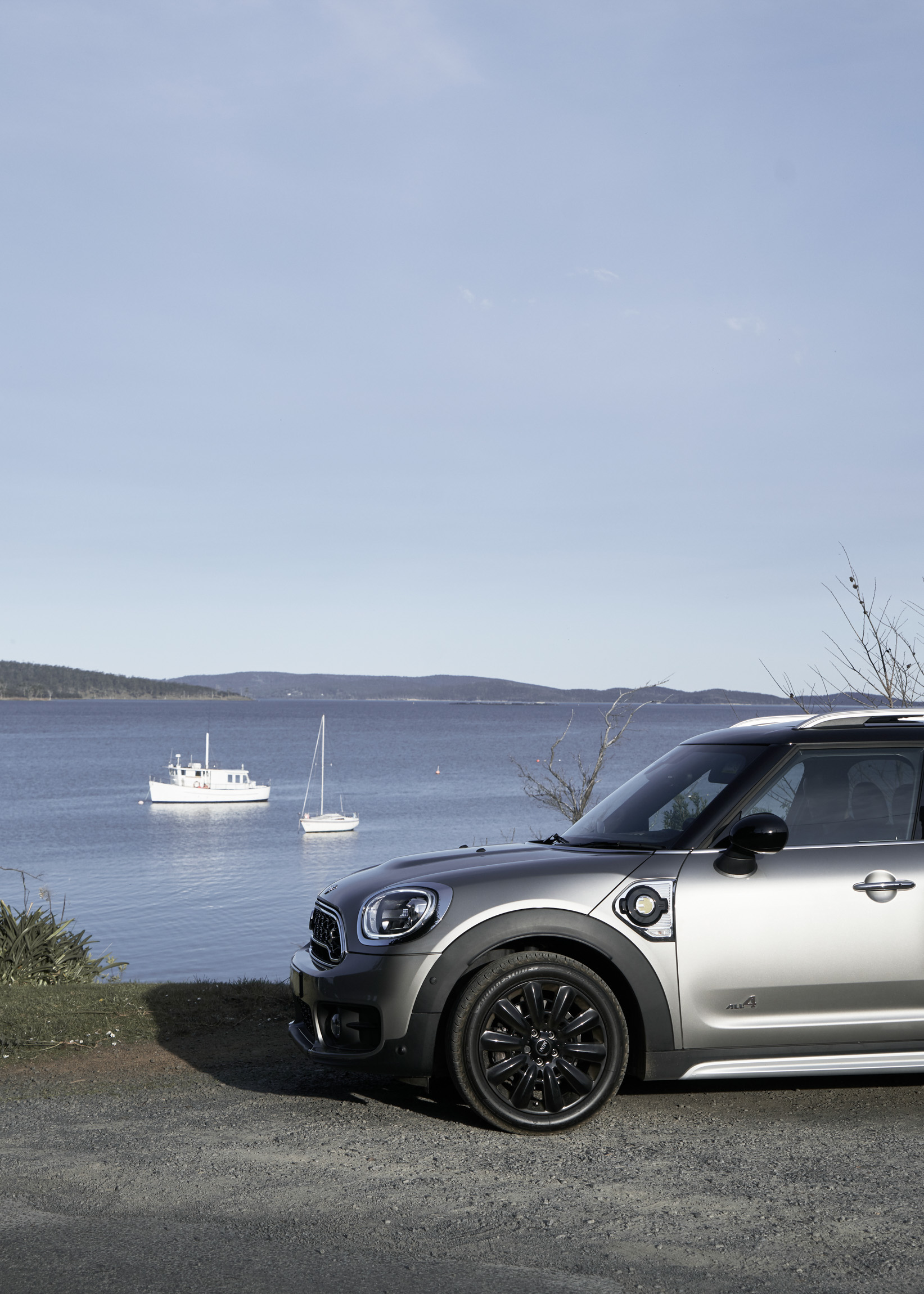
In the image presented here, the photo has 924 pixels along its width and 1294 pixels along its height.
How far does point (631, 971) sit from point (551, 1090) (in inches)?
24.0

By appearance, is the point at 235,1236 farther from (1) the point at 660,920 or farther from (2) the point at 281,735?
(2) the point at 281,735

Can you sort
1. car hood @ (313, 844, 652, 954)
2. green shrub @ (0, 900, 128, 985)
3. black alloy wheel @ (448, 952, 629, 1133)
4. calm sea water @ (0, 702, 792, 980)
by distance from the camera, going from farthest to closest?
1. calm sea water @ (0, 702, 792, 980)
2. green shrub @ (0, 900, 128, 985)
3. car hood @ (313, 844, 652, 954)
4. black alloy wheel @ (448, 952, 629, 1133)

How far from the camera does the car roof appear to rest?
19.0 feet

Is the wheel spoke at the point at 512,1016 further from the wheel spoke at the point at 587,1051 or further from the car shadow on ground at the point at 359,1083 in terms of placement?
the car shadow on ground at the point at 359,1083

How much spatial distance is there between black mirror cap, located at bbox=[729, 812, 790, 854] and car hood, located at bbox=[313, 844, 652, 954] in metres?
0.42

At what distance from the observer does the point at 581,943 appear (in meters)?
5.32

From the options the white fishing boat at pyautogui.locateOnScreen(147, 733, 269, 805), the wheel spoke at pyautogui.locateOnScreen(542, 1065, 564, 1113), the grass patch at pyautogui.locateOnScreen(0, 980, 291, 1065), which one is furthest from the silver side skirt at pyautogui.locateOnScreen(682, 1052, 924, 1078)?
the white fishing boat at pyautogui.locateOnScreen(147, 733, 269, 805)

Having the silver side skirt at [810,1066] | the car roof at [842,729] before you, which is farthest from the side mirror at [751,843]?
the silver side skirt at [810,1066]

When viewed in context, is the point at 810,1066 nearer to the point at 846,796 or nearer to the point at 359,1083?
the point at 846,796

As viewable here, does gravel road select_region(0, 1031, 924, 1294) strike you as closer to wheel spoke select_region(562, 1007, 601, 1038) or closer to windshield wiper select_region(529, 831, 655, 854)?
wheel spoke select_region(562, 1007, 601, 1038)

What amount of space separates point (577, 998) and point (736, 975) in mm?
704

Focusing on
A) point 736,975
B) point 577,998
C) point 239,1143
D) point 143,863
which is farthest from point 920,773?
point 143,863

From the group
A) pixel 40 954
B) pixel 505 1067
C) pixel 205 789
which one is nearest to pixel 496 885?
pixel 505 1067

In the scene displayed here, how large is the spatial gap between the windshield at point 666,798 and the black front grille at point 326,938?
1.31 m
